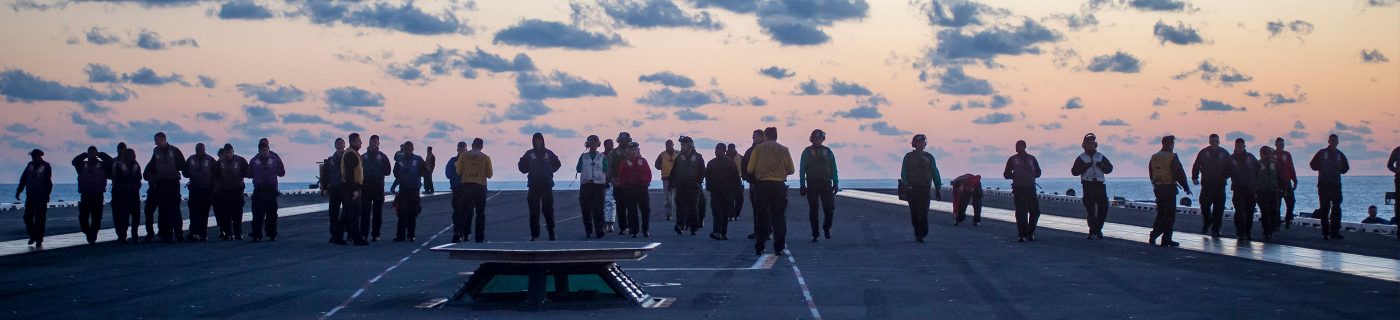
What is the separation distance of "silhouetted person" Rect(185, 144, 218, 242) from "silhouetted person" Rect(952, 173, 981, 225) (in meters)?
14.1

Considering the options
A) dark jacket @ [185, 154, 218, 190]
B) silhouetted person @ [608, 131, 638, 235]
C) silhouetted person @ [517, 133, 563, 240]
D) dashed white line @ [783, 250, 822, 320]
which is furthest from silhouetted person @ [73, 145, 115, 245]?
dashed white line @ [783, 250, 822, 320]

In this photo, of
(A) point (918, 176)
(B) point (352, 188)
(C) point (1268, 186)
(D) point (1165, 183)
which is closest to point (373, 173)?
(B) point (352, 188)

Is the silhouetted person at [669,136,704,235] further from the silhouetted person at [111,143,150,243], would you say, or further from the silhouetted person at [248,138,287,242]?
the silhouetted person at [111,143,150,243]

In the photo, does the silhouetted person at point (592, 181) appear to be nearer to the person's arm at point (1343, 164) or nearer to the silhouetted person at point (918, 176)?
the silhouetted person at point (918, 176)

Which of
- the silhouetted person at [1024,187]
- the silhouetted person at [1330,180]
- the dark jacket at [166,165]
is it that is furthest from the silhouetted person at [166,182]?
the silhouetted person at [1330,180]

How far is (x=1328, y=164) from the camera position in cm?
2439

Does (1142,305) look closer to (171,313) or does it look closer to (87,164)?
(171,313)

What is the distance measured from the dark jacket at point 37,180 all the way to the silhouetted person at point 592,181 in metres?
7.69

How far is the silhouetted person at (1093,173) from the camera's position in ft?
78.2

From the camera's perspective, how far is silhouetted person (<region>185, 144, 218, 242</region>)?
24.7 meters

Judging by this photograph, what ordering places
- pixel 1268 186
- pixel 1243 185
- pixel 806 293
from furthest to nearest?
pixel 1268 186, pixel 1243 185, pixel 806 293

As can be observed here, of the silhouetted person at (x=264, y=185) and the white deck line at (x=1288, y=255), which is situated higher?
the silhouetted person at (x=264, y=185)

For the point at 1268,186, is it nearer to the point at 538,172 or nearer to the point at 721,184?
the point at 721,184

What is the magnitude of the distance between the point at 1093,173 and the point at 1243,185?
2106 mm
